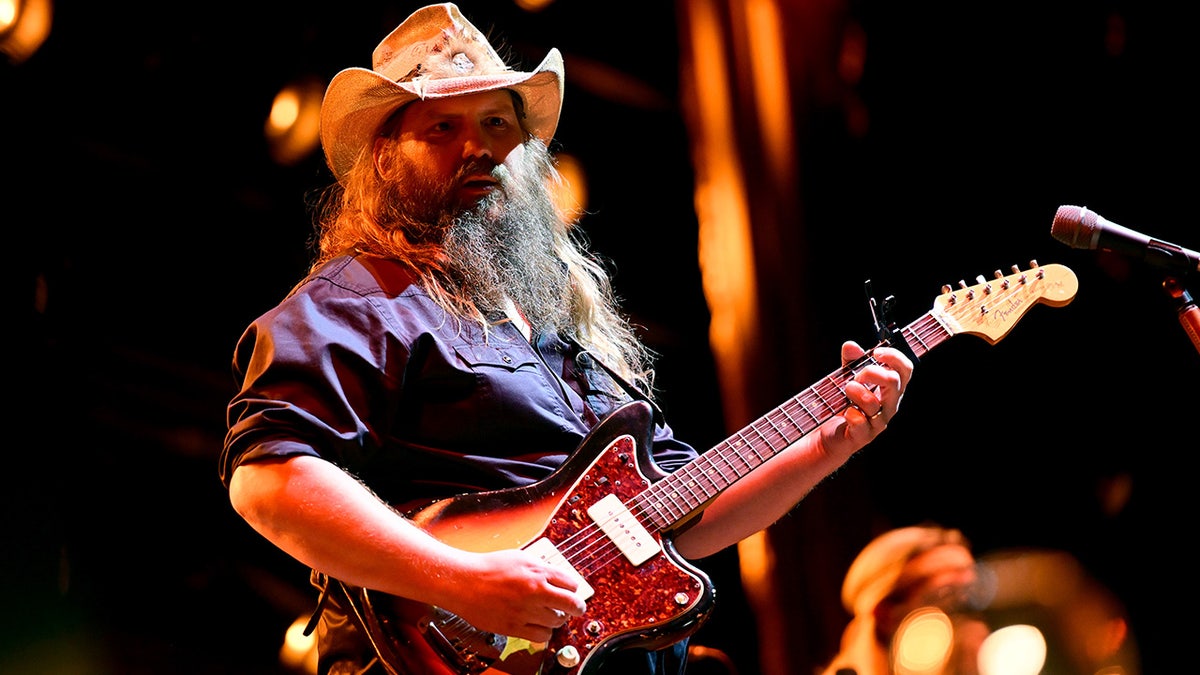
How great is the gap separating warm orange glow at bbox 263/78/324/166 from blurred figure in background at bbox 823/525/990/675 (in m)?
2.08

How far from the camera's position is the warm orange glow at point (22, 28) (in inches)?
103

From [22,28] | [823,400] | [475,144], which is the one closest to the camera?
[823,400]

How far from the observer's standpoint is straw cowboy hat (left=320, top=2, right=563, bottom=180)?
217 centimetres

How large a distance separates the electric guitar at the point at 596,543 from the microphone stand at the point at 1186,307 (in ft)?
2.01

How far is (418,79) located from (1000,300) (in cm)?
129

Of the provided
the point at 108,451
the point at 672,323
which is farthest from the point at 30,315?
the point at 672,323

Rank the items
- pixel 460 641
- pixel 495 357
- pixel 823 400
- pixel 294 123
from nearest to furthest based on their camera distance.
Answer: pixel 460 641
pixel 495 357
pixel 823 400
pixel 294 123

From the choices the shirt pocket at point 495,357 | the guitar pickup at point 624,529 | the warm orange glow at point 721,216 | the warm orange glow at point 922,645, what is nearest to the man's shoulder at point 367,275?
the shirt pocket at point 495,357

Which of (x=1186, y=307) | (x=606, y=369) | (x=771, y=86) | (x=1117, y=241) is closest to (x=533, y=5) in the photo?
(x=771, y=86)

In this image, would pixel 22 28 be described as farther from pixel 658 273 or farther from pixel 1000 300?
pixel 1000 300

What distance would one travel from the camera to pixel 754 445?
2027 millimetres

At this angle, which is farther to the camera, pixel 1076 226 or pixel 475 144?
pixel 475 144

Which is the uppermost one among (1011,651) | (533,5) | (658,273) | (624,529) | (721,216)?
(533,5)

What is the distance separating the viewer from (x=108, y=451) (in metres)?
2.62
